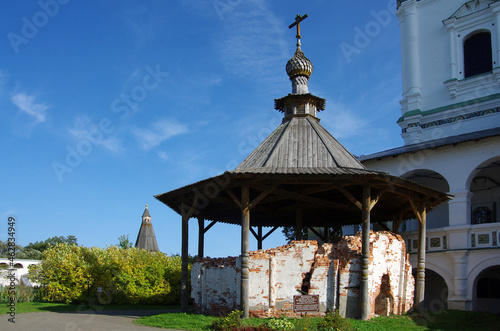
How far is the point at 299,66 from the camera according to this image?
2033 centimetres

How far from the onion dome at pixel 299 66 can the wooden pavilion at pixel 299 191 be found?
1.5 inches

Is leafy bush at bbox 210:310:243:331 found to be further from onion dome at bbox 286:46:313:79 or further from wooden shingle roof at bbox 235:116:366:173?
onion dome at bbox 286:46:313:79

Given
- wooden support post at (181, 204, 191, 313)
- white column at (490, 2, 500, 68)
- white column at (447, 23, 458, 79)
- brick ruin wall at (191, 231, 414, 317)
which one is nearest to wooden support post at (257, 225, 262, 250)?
wooden support post at (181, 204, 191, 313)

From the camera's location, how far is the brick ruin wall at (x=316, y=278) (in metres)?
14.1

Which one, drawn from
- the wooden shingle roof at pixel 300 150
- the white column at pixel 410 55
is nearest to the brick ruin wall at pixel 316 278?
the wooden shingle roof at pixel 300 150

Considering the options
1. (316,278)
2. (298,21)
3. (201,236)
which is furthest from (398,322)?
(298,21)

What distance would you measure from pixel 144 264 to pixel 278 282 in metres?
10.9

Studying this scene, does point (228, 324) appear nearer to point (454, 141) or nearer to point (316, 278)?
point (316, 278)

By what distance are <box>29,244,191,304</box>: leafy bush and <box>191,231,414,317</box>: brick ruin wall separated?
320 inches

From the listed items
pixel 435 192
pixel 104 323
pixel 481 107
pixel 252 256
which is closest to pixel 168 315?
pixel 104 323

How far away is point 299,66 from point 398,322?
34.5ft

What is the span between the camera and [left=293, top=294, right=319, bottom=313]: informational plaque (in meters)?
14.1

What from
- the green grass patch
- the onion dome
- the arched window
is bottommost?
the green grass patch

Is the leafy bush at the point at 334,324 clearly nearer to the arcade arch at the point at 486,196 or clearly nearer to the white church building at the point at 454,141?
the white church building at the point at 454,141
